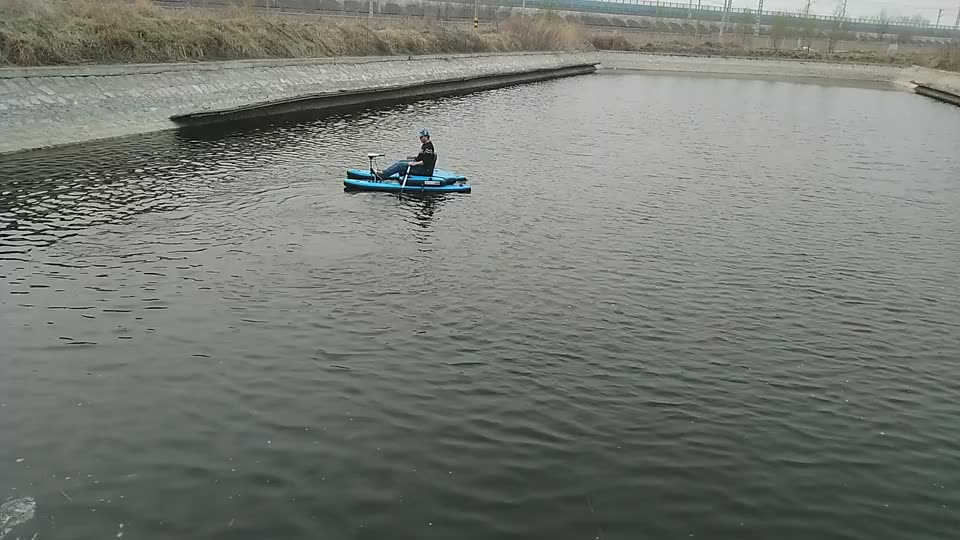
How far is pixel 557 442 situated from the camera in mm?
10305

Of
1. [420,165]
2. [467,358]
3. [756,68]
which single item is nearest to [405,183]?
[420,165]

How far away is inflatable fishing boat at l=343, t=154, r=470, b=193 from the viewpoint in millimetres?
23234

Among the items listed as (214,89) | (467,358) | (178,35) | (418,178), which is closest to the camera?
(467,358)

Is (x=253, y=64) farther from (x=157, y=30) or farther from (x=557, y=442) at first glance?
(x=557, y=442)

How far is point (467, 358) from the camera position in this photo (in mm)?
12672

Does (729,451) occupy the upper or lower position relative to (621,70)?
lower

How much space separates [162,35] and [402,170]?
69.5 ft

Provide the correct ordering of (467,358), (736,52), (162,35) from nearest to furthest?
(467,358), (162,35), (736,52)

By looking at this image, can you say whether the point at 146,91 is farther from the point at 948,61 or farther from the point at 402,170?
the point at 948,61

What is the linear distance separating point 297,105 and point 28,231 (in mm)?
24849

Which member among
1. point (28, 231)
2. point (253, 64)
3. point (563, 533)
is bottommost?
point (563, 533)

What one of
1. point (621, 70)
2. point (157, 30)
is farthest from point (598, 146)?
point (621, 70)

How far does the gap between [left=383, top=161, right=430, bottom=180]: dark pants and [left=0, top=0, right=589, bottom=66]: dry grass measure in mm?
17674

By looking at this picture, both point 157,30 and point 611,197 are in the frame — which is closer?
point 611,197
